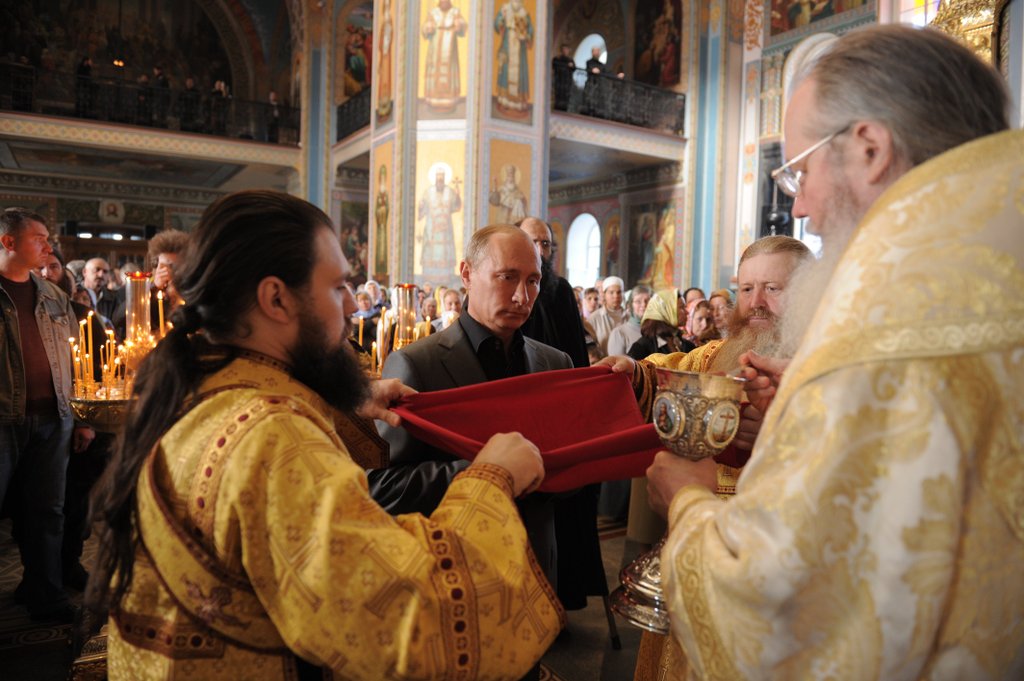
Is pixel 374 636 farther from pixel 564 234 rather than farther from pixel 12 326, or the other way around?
pixel 564 234

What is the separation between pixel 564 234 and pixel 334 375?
63.3ft

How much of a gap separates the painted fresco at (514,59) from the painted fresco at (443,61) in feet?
1.68

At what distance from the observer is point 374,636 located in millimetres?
1070

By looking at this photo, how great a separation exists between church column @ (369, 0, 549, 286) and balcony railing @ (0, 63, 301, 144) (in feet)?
22.4

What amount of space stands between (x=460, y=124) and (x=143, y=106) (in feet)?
28.0

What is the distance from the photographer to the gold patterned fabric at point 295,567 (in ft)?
3.52

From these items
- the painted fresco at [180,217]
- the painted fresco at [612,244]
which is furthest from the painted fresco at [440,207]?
the painted fresco at [180,217]

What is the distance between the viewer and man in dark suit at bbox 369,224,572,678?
2215mm

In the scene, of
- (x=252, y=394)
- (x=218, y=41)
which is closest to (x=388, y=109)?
(x=218, y=41)

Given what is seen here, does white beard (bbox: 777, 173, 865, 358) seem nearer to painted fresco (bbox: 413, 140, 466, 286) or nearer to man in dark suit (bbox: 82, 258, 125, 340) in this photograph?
man in dark suit (bbox: 82, 258, 125, 340)

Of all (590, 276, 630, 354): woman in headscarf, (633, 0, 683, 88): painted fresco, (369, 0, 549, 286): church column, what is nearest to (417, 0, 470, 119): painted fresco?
(369, 0, 549, 286): church column

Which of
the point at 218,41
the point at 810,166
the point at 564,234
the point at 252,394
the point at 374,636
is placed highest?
the point at 218,41

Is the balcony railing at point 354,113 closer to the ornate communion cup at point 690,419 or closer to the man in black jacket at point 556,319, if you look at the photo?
the man in black jacket at point 556,319

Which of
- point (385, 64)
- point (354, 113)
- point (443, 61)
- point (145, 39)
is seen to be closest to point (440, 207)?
point (443, 61)
